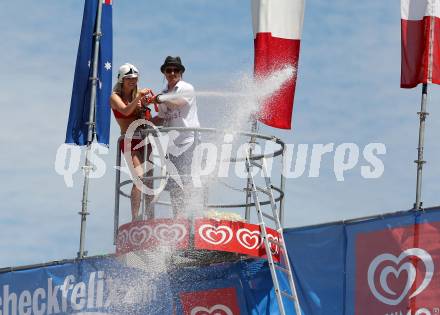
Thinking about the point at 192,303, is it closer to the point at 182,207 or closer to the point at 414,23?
the point at 182,207

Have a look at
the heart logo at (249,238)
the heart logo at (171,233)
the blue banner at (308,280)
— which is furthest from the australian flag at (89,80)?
the heart logo at (249,238)

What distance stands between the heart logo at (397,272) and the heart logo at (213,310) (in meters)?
2.15

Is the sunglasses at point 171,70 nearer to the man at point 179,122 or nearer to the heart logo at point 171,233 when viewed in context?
the man at point 179,122

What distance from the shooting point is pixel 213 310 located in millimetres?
18719

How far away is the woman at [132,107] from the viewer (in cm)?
1817

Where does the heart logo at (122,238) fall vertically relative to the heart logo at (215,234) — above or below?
below

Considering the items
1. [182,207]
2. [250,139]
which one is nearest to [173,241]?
[182,207]

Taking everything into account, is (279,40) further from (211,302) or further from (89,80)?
(211,302)

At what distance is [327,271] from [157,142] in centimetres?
288

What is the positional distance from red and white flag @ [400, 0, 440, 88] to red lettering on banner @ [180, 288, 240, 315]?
3.77 m

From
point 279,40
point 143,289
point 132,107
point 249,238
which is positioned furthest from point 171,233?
point 279,40

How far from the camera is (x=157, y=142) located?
1795 cm

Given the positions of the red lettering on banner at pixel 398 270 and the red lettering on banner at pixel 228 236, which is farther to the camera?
the red lettering on banner at pixel 228 236

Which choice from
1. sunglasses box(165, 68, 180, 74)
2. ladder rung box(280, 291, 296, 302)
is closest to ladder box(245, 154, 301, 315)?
ladder rung box(280, 291, 296, 302)
